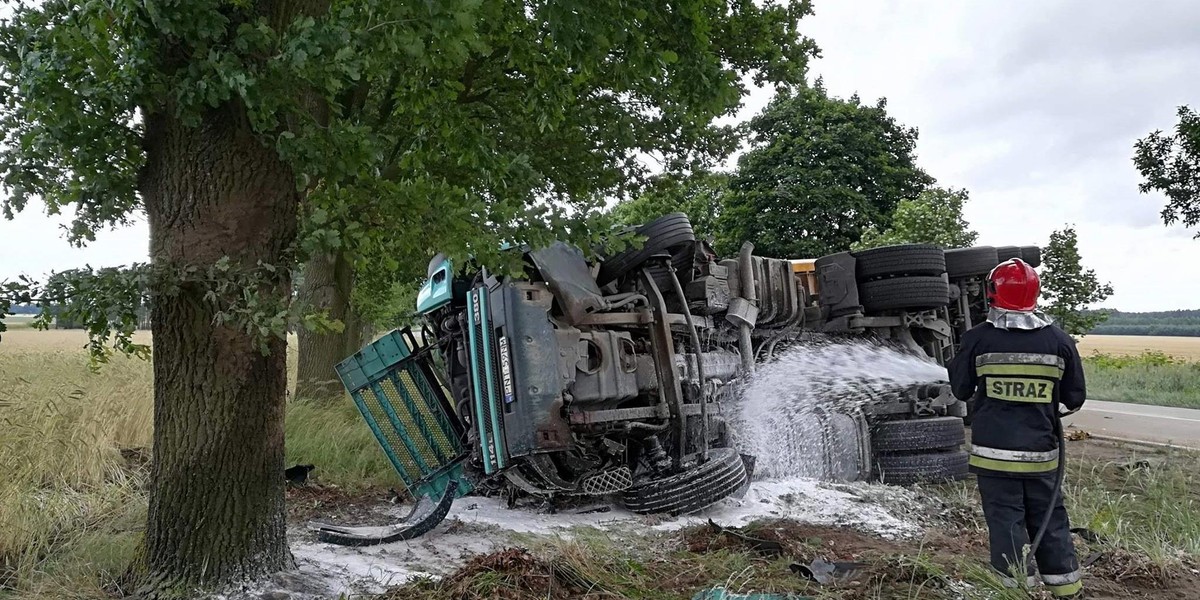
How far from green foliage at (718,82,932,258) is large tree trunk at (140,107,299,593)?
19888mm

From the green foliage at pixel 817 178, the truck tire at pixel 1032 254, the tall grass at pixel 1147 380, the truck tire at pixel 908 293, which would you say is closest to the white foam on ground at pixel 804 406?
the truck tire at pixel 908 293

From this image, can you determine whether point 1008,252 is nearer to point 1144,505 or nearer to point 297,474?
point 1144,505

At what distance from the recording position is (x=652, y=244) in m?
5.60

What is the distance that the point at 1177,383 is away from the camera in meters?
16.7

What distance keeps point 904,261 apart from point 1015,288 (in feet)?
9.94

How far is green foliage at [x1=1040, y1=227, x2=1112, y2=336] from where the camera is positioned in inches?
634

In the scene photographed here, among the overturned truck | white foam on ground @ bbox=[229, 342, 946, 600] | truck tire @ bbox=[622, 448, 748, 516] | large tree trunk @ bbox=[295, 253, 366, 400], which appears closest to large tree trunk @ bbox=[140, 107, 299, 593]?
white foam on ground @ bbox=[229, 342, 946, 600]

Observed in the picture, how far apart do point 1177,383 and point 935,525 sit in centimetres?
1443

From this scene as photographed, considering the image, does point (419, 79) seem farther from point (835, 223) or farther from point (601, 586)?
point (835, 223)

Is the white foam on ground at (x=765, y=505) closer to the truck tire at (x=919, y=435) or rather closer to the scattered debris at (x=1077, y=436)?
the truck tire at (x=919, y=435)

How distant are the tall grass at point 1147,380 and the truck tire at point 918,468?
31.0 feet

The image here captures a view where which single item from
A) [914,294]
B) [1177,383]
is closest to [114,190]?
[914,294]

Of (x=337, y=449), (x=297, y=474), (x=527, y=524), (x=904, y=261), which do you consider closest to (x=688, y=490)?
(x=527, y=524)

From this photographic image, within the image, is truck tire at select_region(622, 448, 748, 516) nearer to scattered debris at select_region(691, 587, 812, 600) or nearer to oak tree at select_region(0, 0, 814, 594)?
scattered debris at select_region(691, 587, 812, 600)
